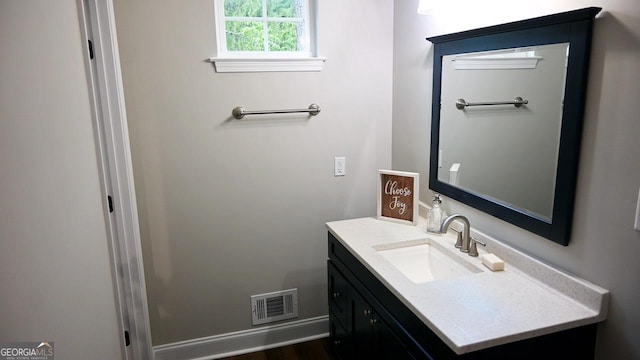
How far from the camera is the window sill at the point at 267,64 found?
7.37 feet

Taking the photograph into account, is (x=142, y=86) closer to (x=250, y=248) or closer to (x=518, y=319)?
(x=250, y=248)

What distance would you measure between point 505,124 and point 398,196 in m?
0.68

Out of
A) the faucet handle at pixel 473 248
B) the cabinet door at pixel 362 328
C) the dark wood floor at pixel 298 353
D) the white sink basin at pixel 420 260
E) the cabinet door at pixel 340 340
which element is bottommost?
the dark wood floor at pixel 298 353

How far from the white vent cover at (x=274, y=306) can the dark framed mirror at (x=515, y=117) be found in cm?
115

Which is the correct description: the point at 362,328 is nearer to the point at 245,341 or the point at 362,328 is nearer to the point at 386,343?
the point at 386,343

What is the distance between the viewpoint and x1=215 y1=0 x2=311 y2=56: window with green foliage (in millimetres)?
2312

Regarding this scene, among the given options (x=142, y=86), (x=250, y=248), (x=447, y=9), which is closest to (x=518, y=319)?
(x=447, y=9)

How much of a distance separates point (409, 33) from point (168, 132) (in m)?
1.40

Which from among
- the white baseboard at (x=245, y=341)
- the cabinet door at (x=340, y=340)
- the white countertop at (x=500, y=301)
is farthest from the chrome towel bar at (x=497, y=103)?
the white baseboard at (x=245, y=341)

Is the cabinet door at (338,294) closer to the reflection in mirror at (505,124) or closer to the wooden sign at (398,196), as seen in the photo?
the wooden sign at (398,196)

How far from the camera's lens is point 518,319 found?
132cm

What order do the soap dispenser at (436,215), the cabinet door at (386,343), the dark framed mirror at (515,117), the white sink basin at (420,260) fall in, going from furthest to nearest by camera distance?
the soap dispenser at (436,215) < the white sink basin at (420,260) < the cabinet door at (386,343) < the dark framed mirror at (515,117)

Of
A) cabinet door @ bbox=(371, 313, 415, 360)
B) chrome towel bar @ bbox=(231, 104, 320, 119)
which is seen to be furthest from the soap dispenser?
chrome towel bar @ bbox=(231, 104, 320, 119)

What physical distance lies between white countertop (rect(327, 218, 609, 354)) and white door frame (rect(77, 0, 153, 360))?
117cm
